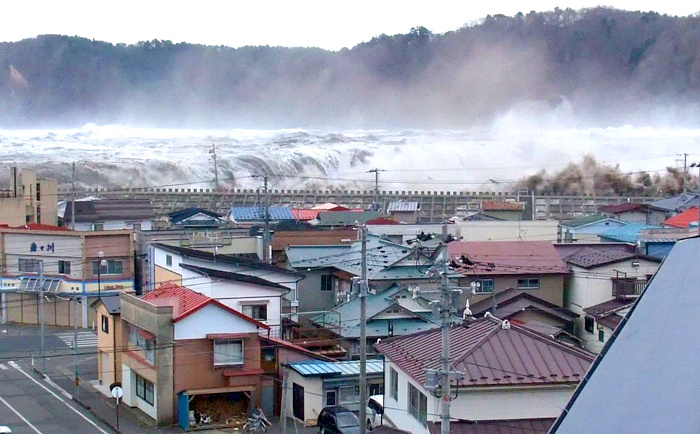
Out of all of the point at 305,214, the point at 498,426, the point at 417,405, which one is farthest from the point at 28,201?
the point at 498,426

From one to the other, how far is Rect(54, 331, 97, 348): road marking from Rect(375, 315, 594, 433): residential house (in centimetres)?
361

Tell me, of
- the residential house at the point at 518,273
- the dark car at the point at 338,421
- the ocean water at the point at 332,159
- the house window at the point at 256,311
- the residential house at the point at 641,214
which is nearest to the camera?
the dark car at the point at 338,421

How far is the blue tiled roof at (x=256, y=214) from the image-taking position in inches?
396

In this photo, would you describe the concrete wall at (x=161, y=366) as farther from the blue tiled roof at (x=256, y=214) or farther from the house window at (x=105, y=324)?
the blue tiled roof at (x=256, y=214)

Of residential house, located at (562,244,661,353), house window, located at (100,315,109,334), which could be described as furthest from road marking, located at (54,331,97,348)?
residential house, located at (562,244,661,353)

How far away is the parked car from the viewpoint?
13.7 ft

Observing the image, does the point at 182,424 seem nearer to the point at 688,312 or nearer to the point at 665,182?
the point at 688,312

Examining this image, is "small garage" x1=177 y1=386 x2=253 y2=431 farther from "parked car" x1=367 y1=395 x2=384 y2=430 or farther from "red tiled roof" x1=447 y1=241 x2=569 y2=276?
"red tiled roof" x1=447 y1=241 x2=569 y2=276

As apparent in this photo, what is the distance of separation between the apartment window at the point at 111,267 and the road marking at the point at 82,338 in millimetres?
588

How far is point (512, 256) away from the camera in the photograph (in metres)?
6.77

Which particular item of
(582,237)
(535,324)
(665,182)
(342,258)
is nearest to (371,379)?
(535,324)

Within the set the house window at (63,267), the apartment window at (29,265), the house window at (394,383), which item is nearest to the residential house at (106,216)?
the apartment window at (29,265)

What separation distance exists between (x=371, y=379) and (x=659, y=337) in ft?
11.7

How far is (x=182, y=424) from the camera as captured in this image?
478 cm
